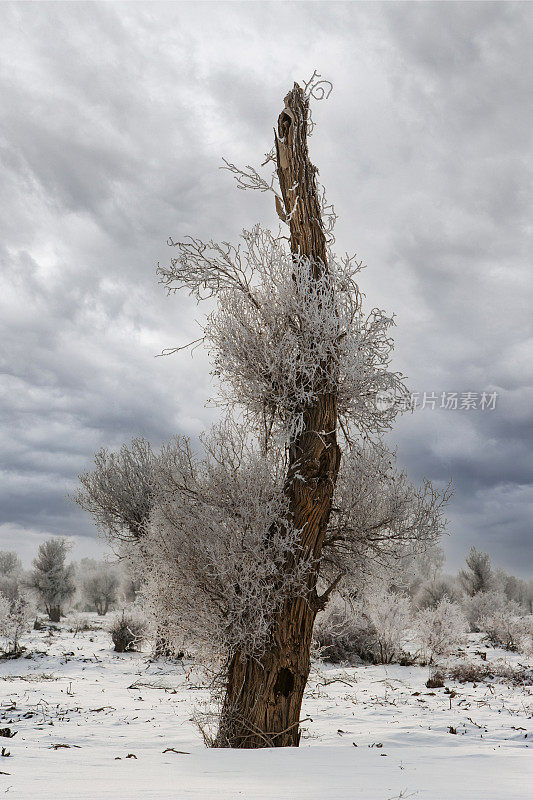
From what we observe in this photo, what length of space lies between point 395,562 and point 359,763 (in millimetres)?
3702

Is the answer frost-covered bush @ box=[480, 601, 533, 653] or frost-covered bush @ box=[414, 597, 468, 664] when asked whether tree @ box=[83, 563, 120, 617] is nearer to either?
frost-covered bush @ box=[480, 601, 533, 653]

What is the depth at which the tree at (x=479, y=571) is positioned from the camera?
32.6 meters

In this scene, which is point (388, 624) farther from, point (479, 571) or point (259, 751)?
point (479, 571)

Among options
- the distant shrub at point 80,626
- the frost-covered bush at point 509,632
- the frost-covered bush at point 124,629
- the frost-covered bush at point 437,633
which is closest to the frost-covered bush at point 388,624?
the frost-covered bush at point 437,633

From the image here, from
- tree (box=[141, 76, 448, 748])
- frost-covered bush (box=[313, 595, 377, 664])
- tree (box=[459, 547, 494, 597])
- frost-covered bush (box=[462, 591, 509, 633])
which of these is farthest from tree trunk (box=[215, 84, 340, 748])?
tree (box=[459, 547, 494, 597])

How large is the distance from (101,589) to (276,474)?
129 ft

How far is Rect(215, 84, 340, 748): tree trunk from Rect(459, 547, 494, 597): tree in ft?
92.5

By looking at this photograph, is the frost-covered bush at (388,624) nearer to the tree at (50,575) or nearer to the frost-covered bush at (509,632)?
the frost-covered bush at (509,632)

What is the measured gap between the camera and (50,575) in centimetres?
3064

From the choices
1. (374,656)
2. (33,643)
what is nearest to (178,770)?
(374,656)

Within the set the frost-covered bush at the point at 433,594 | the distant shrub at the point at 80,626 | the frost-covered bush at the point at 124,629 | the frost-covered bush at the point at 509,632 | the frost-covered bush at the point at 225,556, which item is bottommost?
the distant shrub at the point at 80,626

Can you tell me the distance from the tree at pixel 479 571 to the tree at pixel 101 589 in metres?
23.6

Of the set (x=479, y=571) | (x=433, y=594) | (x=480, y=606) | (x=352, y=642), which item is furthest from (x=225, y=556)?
(x=479, y=571)

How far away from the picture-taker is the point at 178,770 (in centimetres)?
467
